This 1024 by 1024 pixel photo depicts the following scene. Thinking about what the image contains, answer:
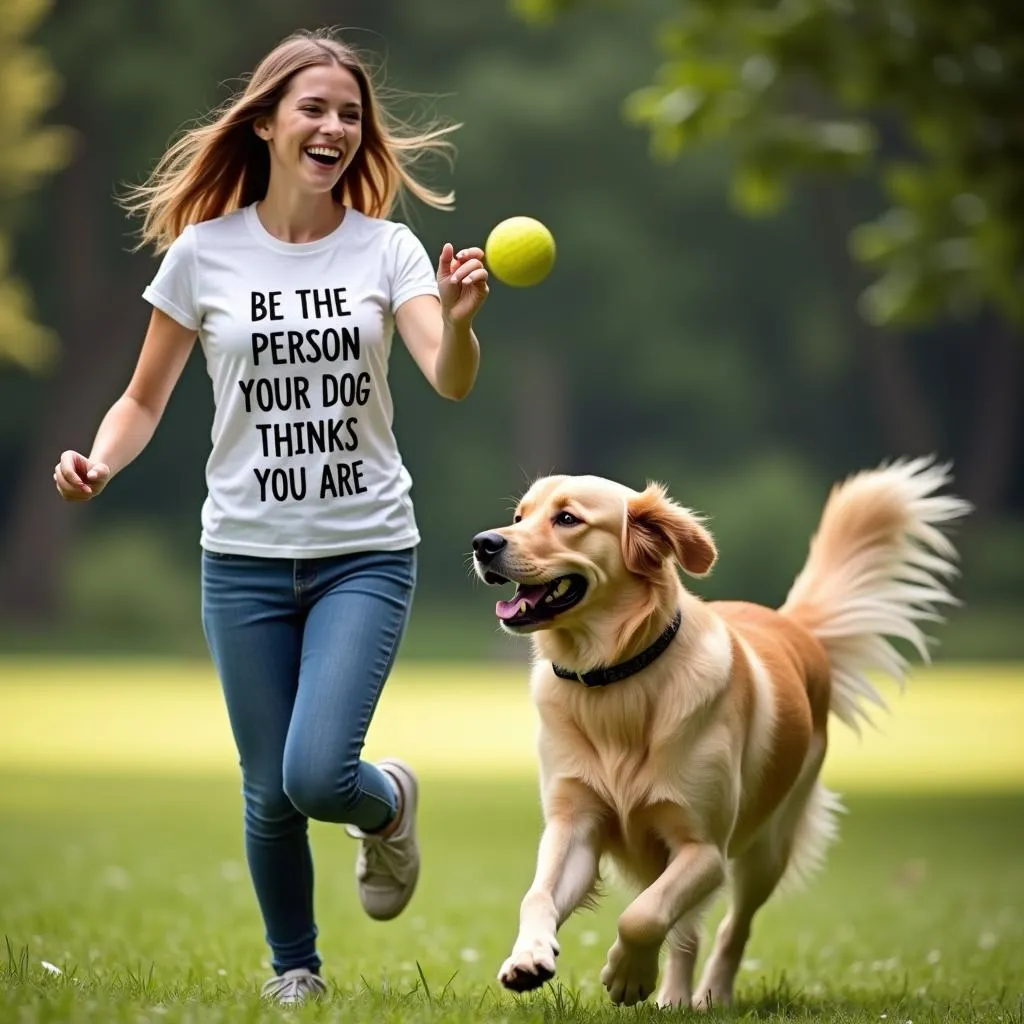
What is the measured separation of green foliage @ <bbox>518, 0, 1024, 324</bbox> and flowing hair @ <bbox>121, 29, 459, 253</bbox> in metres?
4.53

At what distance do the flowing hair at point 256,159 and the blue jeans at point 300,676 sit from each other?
98 centimetres

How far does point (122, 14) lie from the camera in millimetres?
31328

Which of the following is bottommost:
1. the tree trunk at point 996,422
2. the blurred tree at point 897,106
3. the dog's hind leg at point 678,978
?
the dog's hind leg at point 678,978

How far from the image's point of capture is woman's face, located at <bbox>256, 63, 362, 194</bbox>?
4.69 meters

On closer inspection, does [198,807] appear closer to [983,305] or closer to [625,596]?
[625,596]

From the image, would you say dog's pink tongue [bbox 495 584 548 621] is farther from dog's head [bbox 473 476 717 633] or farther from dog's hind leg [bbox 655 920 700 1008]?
dog's hind leg [bbox 655 920 700 1008]

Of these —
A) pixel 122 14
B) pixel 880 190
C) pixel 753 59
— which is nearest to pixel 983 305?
pixel 880 190

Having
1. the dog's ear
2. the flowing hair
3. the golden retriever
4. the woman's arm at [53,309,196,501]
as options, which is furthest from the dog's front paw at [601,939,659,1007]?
the flowing hair

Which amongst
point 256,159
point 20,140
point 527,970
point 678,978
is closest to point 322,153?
point 256,159

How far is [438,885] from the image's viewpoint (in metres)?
8.45

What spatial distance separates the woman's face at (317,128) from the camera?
15.4 ft

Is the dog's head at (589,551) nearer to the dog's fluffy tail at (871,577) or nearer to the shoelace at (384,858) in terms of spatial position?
the shoelace at (384,858)

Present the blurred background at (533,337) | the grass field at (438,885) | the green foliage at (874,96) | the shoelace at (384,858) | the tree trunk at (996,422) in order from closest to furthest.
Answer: the grass field at (438,885) → the shoelace at (384,858) → the green foliage at (874,96) → the blurred background at (533,337) → the tree trunk at (996,422)

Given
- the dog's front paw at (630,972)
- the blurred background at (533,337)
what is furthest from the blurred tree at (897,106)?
the blurred background at (533,337)
